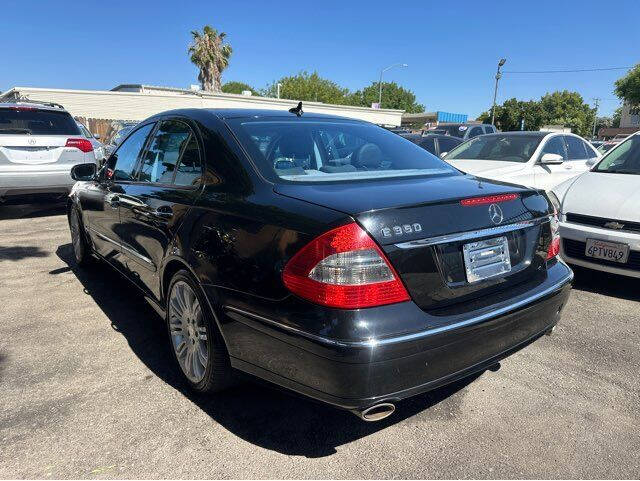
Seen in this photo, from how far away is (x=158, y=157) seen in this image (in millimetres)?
3436

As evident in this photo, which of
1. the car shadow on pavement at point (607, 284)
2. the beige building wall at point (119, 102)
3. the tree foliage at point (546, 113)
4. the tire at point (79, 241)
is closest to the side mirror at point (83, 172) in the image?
the tire at point (79, 241)

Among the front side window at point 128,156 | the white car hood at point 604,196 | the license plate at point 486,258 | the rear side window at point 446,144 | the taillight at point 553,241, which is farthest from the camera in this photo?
the rear side window at point 446,144

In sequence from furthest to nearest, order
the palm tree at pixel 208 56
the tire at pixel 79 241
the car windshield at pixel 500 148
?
the palm tree at pixel 208 56 < the car windshield at pixel 500 148 < the tire at pixel 79 241

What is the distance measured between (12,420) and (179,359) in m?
0.90

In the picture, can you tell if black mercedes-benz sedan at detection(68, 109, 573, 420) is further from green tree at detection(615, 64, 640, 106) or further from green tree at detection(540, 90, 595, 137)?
green tree at detection(540, 90, 595, 137)

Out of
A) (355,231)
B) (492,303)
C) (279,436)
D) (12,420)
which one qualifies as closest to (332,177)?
(355,231)

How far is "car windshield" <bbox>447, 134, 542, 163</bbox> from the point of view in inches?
296

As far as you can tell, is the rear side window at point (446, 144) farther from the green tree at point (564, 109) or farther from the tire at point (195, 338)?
the green tree at point (564, 109)

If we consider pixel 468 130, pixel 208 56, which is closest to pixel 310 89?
pixel 208 56

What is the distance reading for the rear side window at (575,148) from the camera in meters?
8.21

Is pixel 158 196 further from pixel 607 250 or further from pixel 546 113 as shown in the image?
pixel 546 113

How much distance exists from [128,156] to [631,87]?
55.9 metres

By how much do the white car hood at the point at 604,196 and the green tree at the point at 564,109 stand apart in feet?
226

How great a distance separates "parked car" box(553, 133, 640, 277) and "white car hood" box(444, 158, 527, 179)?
4.88 feet
